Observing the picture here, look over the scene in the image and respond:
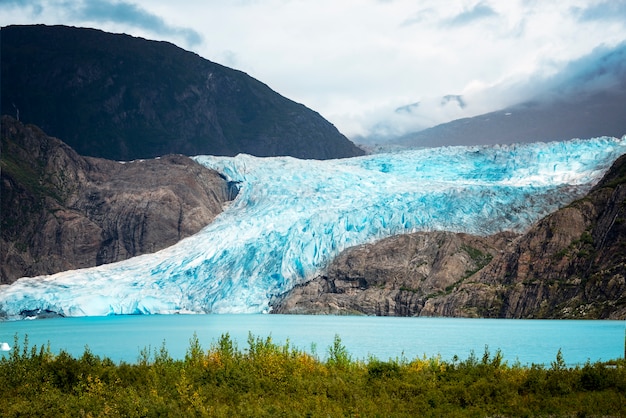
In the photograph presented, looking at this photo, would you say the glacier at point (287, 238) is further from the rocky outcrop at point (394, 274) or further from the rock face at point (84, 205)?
the rock face at point (84, 205)

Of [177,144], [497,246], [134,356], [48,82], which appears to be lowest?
[134,356]

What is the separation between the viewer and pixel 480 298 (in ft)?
199

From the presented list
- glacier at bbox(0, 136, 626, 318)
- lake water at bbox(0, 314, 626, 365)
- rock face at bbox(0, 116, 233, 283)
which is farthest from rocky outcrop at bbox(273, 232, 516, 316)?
rock face at bbox(0, 116, 233, 283)

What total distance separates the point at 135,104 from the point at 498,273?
100519 mm

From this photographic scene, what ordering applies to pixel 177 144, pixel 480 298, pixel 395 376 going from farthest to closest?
1. pixel 177 144
2. pixel 480 298
3. pixel 395 376

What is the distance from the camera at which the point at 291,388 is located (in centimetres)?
1595

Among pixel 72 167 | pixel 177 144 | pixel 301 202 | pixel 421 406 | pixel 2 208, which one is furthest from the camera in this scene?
pixel 177 144

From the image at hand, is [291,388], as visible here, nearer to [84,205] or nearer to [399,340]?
[399,340]

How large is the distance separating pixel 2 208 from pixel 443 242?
5221cm

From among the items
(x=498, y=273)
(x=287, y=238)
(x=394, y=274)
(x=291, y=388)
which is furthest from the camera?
(x=394, y=274)

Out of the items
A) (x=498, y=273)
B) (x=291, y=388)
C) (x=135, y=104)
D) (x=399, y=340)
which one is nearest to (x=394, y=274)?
(x=498, y=273)

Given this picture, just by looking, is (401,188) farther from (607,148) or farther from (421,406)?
(421,406)

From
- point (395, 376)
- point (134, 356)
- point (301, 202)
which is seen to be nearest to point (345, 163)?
point (301, 202)

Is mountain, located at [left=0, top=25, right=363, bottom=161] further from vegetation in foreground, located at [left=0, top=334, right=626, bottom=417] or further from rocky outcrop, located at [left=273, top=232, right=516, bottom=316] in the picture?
vegetation in foreground, located at [left=0, top=334, right=626, bottom=417]
